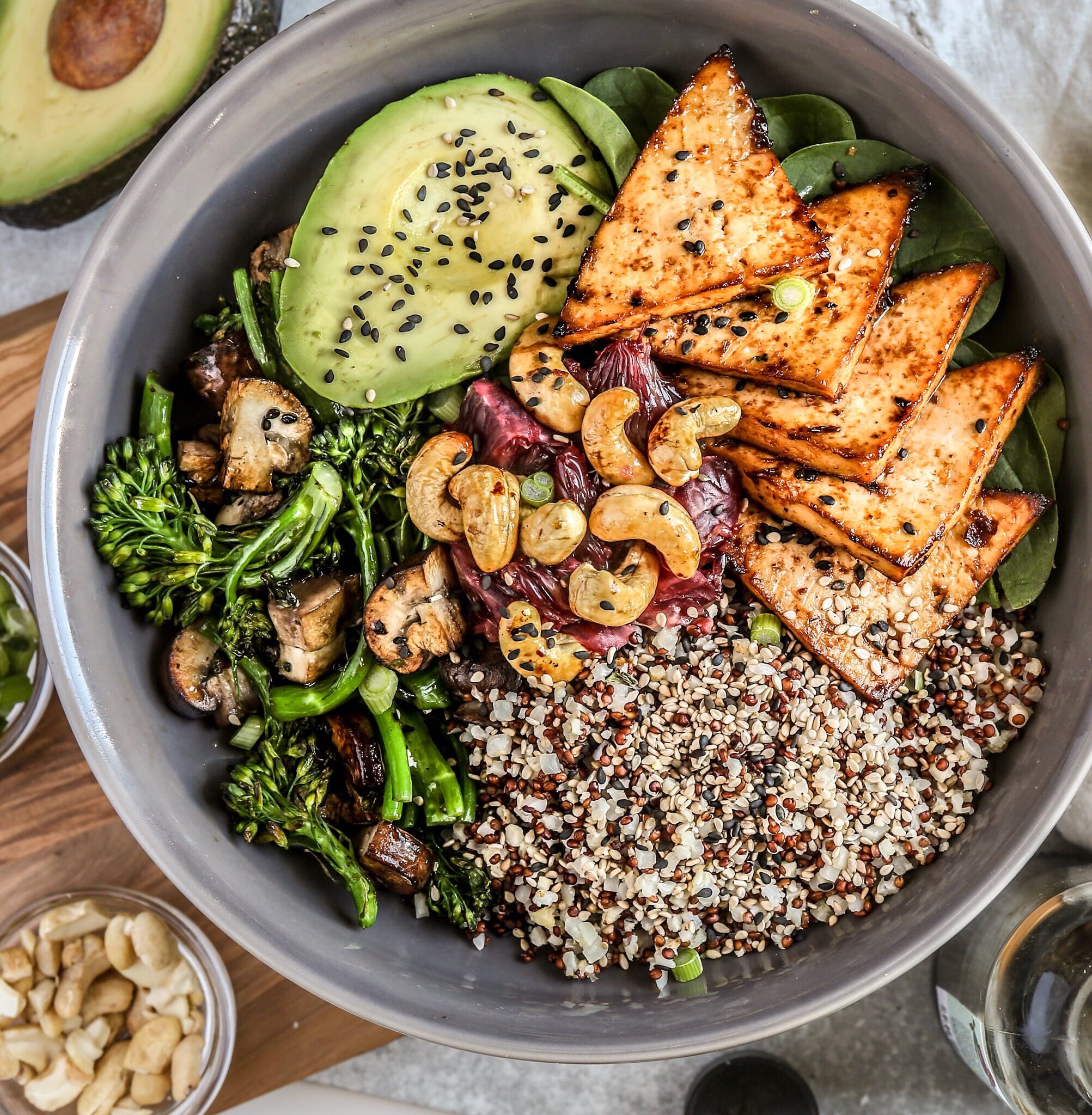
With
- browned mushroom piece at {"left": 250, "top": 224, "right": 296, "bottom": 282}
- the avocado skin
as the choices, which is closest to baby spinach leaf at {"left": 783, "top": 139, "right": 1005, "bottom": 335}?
browned mushroom piece at {"left": 250, "top": 224, "right": 296, "bottom": 282}

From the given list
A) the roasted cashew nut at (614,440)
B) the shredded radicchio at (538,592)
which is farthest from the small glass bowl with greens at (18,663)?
the roasted cashew nut at (614,440)

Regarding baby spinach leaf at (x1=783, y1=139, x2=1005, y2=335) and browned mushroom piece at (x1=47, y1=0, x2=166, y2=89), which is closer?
baby spinach leaf at (x1=783, y1=139, x2=1005, y2=335)

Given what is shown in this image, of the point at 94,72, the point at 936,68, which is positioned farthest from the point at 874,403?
the point at 94,72

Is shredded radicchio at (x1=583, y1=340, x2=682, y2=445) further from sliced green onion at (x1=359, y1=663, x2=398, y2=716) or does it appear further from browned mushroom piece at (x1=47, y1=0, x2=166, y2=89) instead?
browned mushroom piece at (x1=47, y1=0, x2=166, y2=89)

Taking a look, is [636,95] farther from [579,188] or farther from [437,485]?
[437,485]

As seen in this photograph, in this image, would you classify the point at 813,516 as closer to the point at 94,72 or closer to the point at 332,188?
the point at 332,188

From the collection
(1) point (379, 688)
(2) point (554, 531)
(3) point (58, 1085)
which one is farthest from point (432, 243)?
(3) point (58, 1085)
